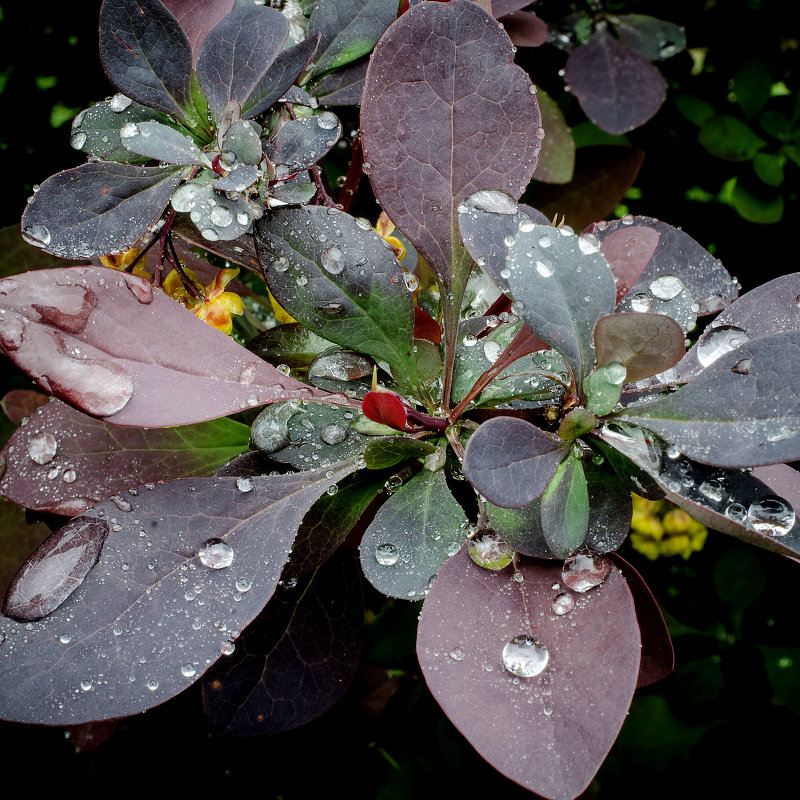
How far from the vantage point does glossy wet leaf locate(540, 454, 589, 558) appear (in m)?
0.46

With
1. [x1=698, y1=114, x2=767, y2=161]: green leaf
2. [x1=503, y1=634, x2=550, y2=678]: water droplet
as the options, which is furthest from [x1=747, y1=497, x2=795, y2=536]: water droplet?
[x1=698, y1=114, x2=767, y2=161]: green leaf

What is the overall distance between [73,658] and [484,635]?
0.95 ft

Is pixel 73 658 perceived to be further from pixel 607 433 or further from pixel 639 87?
pixel 639 87

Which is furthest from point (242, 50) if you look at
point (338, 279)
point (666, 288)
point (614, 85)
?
point (614, 85)

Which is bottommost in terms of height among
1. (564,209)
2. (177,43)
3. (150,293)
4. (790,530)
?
(564,209)

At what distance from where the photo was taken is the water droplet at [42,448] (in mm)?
620

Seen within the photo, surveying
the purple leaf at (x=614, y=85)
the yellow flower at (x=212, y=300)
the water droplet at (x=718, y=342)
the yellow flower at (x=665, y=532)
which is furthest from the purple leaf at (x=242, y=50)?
the yellow flower at (x=665, y=532)

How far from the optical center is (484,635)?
1.54 ft

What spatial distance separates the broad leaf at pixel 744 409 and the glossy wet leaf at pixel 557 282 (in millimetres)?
92

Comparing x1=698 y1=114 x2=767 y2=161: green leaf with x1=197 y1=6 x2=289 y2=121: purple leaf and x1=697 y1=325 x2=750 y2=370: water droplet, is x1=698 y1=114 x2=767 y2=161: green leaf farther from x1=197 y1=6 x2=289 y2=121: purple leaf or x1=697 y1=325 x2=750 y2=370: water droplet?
x1=197 y1=6 x2=289 y2=121: purple leaf

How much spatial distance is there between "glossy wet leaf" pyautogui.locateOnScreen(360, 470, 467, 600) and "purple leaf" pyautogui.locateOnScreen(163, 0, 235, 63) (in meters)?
0.47

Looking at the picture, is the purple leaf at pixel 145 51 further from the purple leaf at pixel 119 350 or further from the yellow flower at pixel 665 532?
the yellow flower at pixel 665 532

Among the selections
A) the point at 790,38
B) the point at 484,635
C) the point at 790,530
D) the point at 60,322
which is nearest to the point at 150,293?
the point at 60,322

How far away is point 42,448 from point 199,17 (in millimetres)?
446
